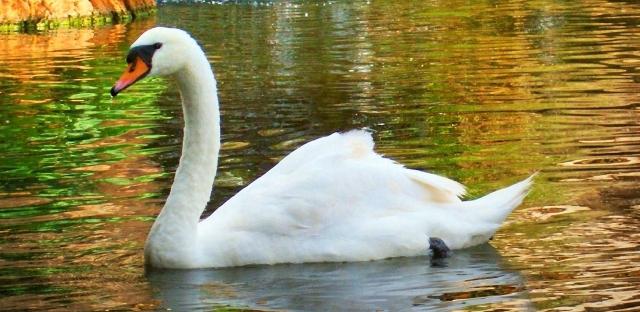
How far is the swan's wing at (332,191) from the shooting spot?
7469 mm

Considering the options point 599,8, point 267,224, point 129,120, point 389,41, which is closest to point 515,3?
point 599,8

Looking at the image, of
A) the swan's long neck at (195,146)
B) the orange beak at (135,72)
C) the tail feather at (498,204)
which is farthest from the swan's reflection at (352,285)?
the orange beak at (135,72)

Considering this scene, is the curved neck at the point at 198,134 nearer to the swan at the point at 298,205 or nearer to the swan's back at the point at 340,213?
the swan at the point at 298,205

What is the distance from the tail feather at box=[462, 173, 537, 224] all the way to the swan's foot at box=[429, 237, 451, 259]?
0.30 m

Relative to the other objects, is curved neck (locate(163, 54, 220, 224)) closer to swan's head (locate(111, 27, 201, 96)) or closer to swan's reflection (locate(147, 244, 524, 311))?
swan's head (locate(111, 27, 201, 96))

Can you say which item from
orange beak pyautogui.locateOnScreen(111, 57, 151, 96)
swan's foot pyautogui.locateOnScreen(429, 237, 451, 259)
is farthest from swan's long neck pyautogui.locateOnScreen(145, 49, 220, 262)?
swan's foot pyautogui.locateOnScreen(429, 237, 451, 259)

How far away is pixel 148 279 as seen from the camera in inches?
290

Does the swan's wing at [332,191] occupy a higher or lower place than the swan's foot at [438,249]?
higher

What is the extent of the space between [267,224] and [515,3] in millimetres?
29116

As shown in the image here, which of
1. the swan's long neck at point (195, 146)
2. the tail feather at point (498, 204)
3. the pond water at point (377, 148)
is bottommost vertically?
the pond water at point (377, 148)

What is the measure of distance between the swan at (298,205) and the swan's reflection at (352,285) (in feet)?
0.28

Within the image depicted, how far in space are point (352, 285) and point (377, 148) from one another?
172 inches

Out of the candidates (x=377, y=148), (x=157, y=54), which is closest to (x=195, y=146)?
(x=157, y=54)

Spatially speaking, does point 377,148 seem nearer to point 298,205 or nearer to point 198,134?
point 198,134
